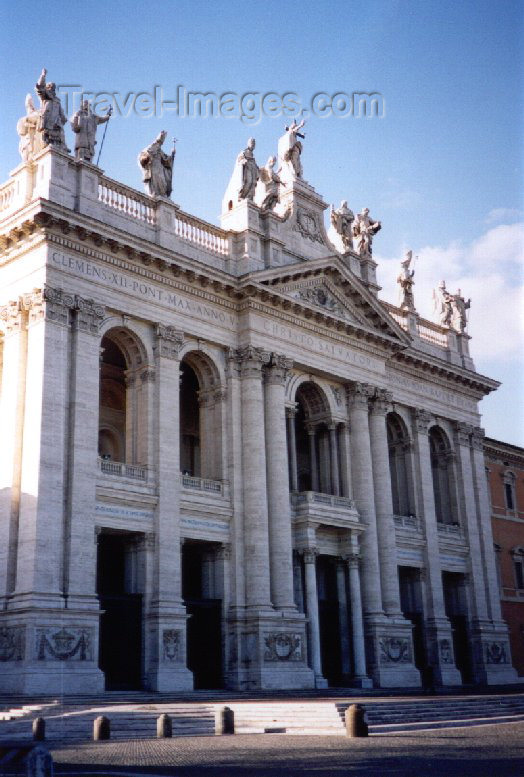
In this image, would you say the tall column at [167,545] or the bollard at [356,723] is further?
the tall column at [167,545]

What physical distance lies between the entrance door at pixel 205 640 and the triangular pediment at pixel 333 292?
1189 cm

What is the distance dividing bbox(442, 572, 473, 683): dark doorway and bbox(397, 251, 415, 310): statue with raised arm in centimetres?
1325

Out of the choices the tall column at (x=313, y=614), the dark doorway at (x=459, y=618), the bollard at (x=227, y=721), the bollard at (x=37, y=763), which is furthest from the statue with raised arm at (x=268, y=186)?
the bollard at (x=37, y=763)

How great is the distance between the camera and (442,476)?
150ft

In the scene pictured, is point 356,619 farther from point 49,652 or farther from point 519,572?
point 519,572

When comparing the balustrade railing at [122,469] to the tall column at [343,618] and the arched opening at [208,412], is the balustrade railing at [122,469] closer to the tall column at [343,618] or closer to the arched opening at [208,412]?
the arched opening at [208,412]

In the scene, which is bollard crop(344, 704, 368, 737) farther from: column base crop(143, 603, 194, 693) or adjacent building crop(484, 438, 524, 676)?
adjacent building crop(484, 438, 524, 676)

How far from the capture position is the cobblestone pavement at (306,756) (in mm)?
13648

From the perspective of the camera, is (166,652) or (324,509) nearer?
(166,652)

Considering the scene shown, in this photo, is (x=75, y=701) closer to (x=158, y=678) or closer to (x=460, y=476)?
(x=158, y=678)

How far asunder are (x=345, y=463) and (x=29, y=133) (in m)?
17.6

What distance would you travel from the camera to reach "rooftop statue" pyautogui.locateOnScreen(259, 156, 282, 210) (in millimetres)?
37844

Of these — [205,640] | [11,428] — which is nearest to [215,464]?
[205,640]

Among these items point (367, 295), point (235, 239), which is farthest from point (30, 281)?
point (367, 295)
